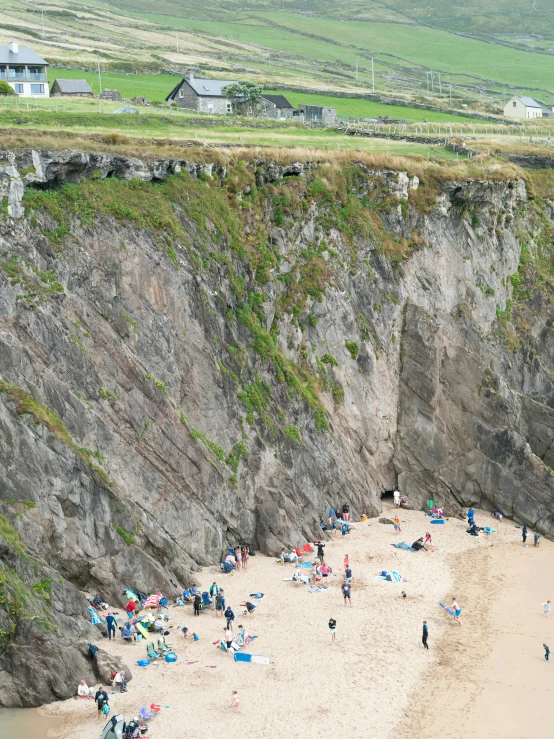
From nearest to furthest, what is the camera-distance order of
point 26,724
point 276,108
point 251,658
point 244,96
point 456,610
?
point 26,724, point 251,658, point 456,610, point 244,96, point 276,108

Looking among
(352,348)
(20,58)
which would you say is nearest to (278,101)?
(20,58)

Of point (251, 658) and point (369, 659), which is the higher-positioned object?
point (251, 658)

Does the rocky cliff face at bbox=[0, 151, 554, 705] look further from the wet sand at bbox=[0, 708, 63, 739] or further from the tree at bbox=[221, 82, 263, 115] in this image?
the tree at bbox=[221, 82, 263, 115]

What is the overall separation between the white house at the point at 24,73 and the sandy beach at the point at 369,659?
57.8 metres

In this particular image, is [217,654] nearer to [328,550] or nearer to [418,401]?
[328,550]

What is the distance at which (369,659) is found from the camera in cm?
4422

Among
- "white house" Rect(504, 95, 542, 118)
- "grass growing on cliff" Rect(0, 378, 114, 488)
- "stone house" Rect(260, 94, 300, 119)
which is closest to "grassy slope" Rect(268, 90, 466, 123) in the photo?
"stone house" Rect(260, 94, 300, 119)

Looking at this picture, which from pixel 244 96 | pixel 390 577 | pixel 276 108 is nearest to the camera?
pixel 390 577

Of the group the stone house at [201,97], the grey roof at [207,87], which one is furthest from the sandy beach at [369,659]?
the grey roof at [207,87]

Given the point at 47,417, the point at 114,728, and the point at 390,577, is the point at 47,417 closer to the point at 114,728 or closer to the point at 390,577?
the point at 114,728

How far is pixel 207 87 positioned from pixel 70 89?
45.2 ft

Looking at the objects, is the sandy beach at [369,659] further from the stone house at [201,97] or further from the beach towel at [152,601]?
the stone house at [201,97]

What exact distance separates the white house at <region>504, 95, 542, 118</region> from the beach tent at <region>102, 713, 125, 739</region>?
11411 cm

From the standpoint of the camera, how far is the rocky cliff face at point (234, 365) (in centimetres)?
4491
